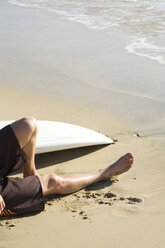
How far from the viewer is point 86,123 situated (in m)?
5.62

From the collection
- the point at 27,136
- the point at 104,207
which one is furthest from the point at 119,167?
the point at 27,136

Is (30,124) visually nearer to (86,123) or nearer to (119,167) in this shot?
(119,167)

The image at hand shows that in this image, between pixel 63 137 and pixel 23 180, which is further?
pixel 63 137

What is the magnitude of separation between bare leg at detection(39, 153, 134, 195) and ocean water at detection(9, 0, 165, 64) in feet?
12.2

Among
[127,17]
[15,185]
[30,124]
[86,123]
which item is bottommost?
[86,123]

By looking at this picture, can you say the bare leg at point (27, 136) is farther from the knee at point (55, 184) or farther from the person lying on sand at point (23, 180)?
the knee at point (55, 184)

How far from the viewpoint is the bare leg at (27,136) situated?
143 inches

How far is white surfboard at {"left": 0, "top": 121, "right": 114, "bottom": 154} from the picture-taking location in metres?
4.59

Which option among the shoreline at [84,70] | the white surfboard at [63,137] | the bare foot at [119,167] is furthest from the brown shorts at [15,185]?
the shoreline at [84,70]

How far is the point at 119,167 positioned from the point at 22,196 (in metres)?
0.99

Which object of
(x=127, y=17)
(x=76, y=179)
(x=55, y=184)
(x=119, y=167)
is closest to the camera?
(x=55, y=184)

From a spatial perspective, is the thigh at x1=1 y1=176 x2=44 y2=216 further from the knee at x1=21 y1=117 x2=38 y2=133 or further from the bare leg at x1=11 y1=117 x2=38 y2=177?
the knee at x1=21 y1=117 x2=38 y2=133

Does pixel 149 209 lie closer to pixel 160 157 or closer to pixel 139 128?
pixel 160 157

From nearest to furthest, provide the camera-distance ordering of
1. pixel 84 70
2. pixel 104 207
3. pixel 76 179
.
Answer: pixel 104 207 → pixel 76 179 → pixel 84 70
